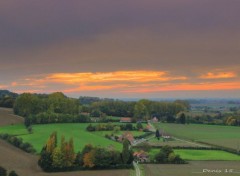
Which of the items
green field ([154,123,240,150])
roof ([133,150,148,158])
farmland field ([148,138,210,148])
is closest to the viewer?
roof ([133,150,148,158])

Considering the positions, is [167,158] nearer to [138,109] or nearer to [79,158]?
[79,158]

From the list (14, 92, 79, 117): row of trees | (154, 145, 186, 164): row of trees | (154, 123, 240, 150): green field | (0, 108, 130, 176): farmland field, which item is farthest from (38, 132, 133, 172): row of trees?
(14, 92, 79, 117): row of trees

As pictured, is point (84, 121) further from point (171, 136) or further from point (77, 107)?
point (171, 136)

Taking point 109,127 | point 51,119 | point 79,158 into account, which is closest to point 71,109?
point 51,119

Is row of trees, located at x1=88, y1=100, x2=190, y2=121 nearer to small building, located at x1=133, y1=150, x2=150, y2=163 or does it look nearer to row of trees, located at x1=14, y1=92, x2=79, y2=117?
row of trees, located at x1=14, y1=92, x2=79, y2=117

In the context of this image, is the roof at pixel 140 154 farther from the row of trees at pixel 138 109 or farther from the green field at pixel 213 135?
the row of trees at pixel 138 109

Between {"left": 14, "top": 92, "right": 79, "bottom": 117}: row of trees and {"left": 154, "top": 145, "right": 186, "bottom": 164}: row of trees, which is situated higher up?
{"left": 14, "top": 92, "right": 79, "bottom": 117}: row of trees
